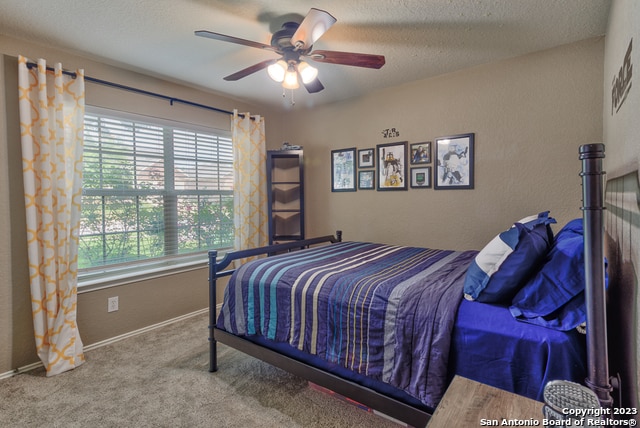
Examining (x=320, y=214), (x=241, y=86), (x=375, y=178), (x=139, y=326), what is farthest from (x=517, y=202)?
(x=139, y=326)

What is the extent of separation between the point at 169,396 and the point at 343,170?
270cm

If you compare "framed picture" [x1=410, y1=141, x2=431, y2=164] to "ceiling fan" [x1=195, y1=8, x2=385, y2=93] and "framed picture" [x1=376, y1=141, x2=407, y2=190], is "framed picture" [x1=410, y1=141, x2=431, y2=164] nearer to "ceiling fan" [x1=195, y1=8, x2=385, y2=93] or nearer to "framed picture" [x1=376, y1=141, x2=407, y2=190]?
"framed picture" [x1=376, y1=141, x2=407, y2=190]

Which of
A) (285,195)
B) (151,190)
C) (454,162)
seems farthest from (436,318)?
(285,195)

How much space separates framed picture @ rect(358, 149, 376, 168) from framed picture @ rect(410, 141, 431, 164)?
0.44 meters

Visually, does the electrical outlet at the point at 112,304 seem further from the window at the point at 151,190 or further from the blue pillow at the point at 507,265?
the blue pillow at the point at 507,265

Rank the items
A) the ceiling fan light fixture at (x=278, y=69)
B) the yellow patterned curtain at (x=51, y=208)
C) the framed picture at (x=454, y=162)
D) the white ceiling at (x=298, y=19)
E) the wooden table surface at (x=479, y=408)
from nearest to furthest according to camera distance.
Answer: the wooden table surface at (x=479, y=408) → the white ceiling at (x=298, y=19) → the ceiling fan light fixture at (x=278, y=69) → the yellow patterned curtain at (x=51, y=208) → the framed picture at (x=454, y=162)

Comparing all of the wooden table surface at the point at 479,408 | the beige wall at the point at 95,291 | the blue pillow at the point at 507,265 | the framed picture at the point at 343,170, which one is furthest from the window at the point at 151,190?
the wooden table surface at the point at 479,408

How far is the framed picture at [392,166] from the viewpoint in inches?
129

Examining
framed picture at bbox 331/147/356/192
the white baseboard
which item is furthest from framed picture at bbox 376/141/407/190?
the white baseboard

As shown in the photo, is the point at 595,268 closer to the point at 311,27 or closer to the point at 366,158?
the point at 311,27

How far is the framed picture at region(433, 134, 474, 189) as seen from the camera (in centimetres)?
288

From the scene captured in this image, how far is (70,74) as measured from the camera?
2.38m

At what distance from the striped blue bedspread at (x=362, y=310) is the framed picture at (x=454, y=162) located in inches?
36.0

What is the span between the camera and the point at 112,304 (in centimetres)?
268
